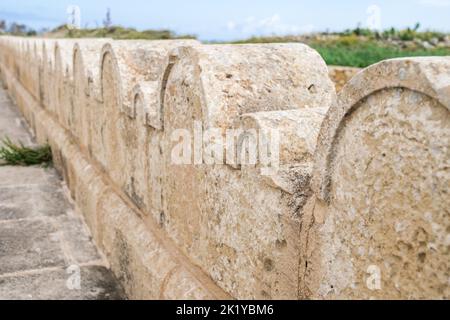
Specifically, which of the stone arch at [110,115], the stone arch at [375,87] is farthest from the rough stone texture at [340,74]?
the stone arch at [375,87]

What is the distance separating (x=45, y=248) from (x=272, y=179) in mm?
2296

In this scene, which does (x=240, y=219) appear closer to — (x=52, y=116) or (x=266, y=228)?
(x=266, y=228)

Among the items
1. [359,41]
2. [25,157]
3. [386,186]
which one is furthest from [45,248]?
[359,41]

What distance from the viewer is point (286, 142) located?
56.7 inches

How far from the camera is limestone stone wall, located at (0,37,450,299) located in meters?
0.96

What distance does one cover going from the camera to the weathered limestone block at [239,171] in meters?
1.43

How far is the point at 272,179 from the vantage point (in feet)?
4.57

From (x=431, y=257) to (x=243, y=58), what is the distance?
111 cm

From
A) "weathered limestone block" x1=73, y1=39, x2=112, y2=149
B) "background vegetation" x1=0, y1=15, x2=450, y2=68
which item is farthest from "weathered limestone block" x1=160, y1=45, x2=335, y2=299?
"background vegetation" x1=0, y1=15, x2=450, y2=68

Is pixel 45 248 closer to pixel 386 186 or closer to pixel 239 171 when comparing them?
pixel 239 171

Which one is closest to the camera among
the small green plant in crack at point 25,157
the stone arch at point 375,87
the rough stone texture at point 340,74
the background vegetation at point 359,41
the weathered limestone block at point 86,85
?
the stone arch at point 375,87

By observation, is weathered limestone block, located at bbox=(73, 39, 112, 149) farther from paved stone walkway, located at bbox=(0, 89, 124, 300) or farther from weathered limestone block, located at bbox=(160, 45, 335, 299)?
weathered limestone block, located at bbox=(160, 45, 335, 299)
